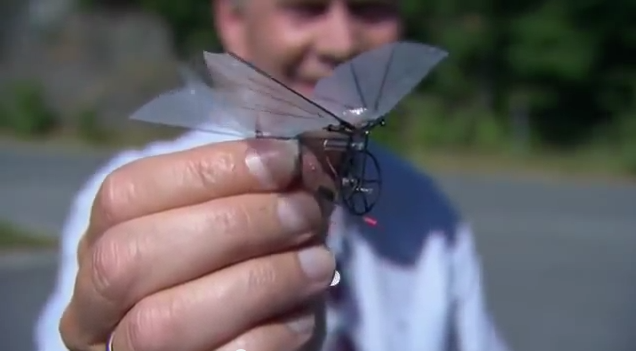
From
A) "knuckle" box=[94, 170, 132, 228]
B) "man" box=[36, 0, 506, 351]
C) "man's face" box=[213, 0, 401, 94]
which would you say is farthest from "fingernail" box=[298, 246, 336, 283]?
"man's face" box=[213, 0, 401, 94]

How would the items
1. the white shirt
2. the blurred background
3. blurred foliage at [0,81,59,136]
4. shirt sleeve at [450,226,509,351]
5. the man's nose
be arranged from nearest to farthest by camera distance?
the man's nose → the white shirt → shirt sleeve at [450,226,509,351] → the blurred background → blurred foliage at [0,81,59,136]

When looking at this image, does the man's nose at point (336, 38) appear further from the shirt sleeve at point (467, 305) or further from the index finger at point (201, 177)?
the shirt sleeve at point (467, 305)

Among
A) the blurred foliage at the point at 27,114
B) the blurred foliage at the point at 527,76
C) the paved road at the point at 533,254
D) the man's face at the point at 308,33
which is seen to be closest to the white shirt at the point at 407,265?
the man's face at the point at 308,33

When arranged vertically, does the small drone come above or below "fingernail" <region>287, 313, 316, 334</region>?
above

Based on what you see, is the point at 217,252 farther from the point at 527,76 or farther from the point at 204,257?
the point at 527,76

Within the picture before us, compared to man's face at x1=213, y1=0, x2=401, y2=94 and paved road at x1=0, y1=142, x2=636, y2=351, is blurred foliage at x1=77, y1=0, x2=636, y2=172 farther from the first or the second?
man's face at x1=213, y1=0, x2=401, y2=94

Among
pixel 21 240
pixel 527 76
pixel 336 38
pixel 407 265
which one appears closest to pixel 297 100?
pixel 336 38

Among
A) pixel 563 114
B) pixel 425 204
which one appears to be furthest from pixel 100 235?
pixel 563 114
